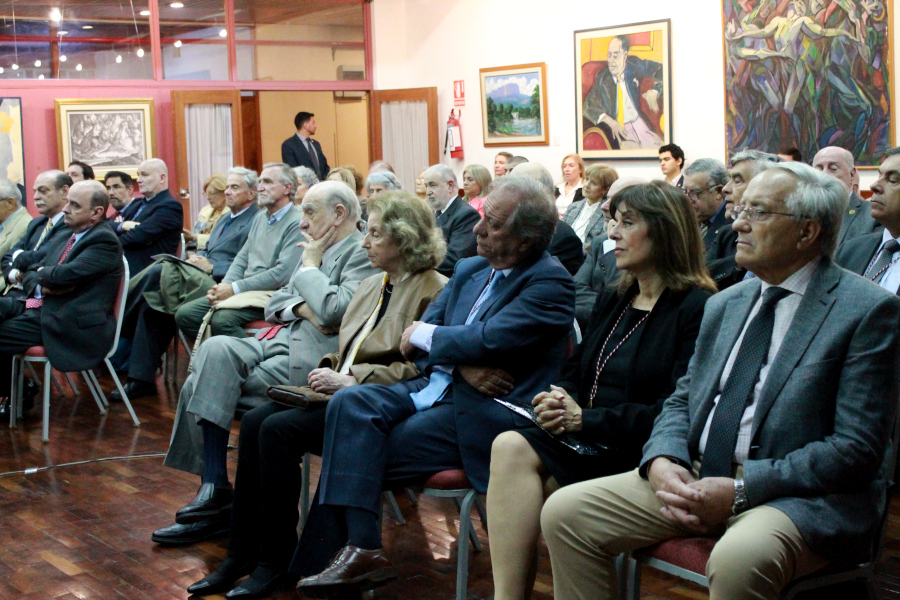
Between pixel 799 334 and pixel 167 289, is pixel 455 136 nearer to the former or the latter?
pixel 167 289

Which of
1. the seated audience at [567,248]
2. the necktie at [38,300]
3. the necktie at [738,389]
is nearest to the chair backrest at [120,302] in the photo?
the necktie at [38,300]

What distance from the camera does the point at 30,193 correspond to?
33.8 feet

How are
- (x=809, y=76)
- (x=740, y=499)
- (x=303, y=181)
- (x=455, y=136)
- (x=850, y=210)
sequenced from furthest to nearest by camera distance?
(x=455, y=136)
(x=809, y=76)
(x=303, y=181)
(x=850, y=210)
(x=740, y=499)

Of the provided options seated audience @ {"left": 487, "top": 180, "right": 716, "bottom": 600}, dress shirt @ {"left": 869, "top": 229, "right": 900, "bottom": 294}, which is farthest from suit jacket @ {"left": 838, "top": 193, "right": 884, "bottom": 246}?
seated audience @ {"left": 487, "top": 180, "right": 716, "bottom": 600}

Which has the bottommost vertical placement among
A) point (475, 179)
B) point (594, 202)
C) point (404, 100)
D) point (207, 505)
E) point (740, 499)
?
point (207, 505)

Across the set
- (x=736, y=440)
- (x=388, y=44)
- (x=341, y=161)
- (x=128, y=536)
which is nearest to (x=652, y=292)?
(x=736, y=440)

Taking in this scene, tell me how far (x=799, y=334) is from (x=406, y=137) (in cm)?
1025

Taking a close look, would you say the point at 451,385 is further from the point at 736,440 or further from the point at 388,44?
the point at 388,44

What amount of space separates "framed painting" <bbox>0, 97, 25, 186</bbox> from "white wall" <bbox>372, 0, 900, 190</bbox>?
439 centimetres

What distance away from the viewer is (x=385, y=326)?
3.19 metres

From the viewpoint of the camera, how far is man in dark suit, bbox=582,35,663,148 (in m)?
9.38

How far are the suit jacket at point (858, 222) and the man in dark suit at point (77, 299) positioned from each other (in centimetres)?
376

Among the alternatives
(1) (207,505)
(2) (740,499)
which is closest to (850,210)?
(2) (740,499)

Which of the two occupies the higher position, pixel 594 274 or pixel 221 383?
pixel 594 274
